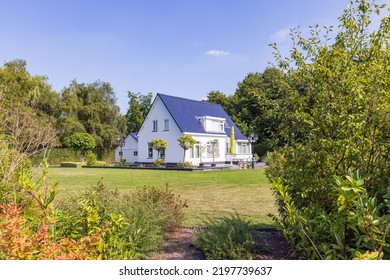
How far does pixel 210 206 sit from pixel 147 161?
25198 mm

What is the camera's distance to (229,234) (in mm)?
3889

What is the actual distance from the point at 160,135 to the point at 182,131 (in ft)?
10.9

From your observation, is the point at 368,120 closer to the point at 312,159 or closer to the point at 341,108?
the point at 341,108

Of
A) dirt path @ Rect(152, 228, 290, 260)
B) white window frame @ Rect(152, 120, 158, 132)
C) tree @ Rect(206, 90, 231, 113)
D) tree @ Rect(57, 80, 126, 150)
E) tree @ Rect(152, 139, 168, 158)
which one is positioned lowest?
dirt path @ Rect(152, 228, 290, 260)

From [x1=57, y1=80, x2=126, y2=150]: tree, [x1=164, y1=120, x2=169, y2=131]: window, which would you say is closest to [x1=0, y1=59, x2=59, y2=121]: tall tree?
[x1=57, y1=80, x2=126, y2=150]: tree

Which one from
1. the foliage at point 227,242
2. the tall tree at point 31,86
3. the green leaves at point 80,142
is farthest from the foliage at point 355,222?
the green leaves at point 80,142

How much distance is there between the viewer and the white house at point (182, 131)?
3153 cm

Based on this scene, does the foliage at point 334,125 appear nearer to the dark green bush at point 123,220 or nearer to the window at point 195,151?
the dark green bush at point 123,220

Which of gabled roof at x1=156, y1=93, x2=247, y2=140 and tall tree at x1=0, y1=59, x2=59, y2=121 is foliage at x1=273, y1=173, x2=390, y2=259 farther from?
tall tree at x1=0, y1=59, x2=59, y2=121

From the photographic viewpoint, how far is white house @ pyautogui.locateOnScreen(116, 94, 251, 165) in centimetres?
3153

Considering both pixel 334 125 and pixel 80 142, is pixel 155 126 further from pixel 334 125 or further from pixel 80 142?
pixel 334 125

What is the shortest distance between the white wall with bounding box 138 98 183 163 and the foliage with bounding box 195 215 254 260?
26361 mm

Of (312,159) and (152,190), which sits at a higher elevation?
(312,159)
